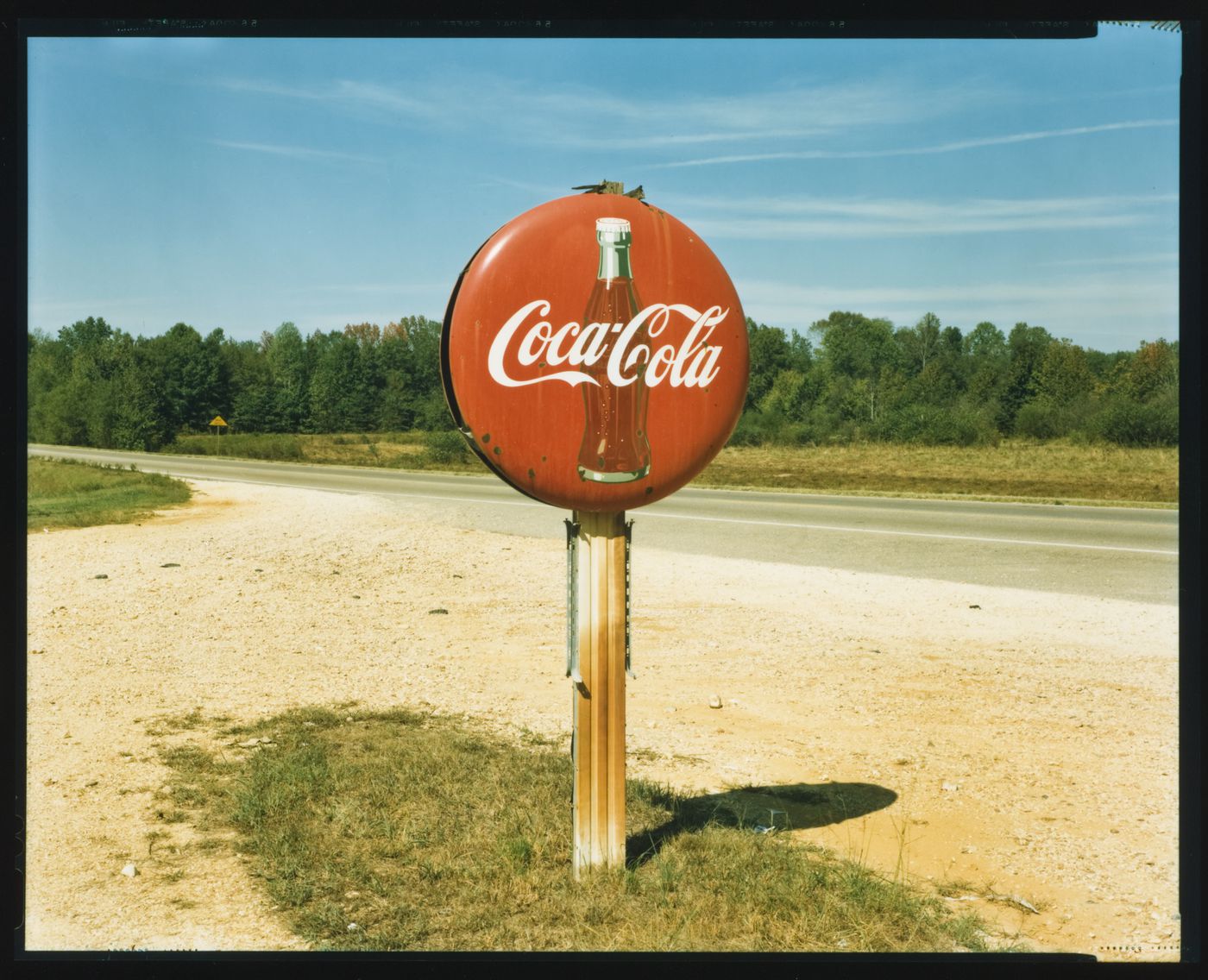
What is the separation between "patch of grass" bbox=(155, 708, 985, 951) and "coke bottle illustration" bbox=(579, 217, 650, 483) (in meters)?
1.41

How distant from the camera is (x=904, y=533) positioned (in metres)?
15.0

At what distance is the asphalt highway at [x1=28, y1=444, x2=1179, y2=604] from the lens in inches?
453

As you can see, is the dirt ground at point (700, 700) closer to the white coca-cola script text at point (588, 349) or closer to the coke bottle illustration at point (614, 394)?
the coke bottle illustration at point (614, 394)

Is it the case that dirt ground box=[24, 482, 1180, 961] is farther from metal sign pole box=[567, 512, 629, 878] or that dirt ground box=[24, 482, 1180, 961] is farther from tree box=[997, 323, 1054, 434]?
tree box=[997, 323, 1054, 434]

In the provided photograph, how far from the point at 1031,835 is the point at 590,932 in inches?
84.0

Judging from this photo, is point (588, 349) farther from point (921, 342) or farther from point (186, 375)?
point (921, 342)

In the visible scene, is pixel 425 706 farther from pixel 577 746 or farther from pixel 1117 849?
pixel 1117 849

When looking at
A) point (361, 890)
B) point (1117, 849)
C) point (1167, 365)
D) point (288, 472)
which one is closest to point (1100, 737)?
point (1117, 849)

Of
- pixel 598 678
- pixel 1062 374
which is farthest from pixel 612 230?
pixel 1062 374

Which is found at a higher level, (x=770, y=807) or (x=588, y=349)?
(x=588, y=349)

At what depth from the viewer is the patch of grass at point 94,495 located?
16.5 m

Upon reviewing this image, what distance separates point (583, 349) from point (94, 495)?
777 inches

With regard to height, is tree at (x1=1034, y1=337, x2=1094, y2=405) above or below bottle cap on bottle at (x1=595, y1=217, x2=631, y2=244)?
above

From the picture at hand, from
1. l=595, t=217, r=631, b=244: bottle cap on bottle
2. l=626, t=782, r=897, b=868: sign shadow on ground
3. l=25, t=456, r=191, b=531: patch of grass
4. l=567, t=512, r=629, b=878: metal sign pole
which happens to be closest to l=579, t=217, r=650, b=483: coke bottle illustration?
l=595, t=217, r=631, b=244: bottle cap on bottle
